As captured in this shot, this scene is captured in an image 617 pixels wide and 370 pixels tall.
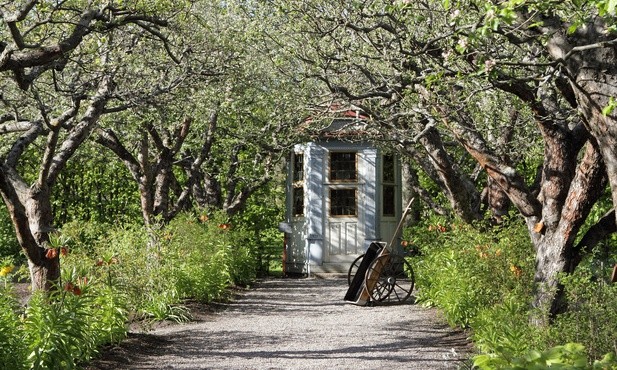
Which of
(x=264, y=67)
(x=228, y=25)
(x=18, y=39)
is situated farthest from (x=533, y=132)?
(x=18, y=39)

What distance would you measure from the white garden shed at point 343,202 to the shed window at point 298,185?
44 cm

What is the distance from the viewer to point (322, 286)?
20172 mm

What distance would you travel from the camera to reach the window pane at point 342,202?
75.6ft

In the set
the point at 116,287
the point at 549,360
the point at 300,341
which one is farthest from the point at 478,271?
the point at 549,360

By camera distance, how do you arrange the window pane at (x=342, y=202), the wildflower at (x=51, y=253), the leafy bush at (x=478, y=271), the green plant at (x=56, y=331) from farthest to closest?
the window pane at (x=342, y=202)
the leafy bush at (x=478, y=271)
the wildflower at (x=51, y=253)
the green plant at (x=56, y=331)

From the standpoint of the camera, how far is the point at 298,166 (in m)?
24.1

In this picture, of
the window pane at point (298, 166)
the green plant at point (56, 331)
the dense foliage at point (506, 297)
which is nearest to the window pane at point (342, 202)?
the window pane at point (298, 166)

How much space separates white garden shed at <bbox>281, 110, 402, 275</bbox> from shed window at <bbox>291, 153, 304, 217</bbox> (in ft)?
1.44

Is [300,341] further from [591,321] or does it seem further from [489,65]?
[489,65]

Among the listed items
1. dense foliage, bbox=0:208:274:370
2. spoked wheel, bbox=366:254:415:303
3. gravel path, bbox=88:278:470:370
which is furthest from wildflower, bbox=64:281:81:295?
spoked wheel, bbox=366:254:415:303

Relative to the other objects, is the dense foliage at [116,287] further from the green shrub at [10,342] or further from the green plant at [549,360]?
the green plant at [549,360]

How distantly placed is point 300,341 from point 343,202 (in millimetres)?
11832

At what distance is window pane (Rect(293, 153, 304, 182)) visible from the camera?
23.9m

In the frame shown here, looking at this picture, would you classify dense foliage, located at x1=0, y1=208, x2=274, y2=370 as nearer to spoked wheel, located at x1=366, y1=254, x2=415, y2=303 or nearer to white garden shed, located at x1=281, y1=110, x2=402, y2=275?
white garden shed, located at x1=281, y1=110, x2=402, y2=275
